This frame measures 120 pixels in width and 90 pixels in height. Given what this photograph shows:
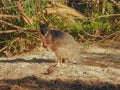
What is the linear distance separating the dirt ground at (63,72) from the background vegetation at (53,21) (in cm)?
53

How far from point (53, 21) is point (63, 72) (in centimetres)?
313

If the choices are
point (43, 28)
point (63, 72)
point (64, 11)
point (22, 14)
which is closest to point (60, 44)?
point (43, 28)

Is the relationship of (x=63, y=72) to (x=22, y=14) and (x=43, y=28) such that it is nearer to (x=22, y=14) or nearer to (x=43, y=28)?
(x=43, y=28)

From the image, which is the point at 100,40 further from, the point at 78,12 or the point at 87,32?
the point at 78,12

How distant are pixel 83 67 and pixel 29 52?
7.42 feet

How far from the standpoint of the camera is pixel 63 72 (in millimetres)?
8078

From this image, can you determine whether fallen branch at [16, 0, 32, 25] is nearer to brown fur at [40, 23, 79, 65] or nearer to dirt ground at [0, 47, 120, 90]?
dirt ground at [0, 47, 120, 90]

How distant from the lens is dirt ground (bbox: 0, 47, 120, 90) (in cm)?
725

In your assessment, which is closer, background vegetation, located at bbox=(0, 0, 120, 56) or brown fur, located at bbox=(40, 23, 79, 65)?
brown fur, located at bbox=(40, 23, 79, 65)

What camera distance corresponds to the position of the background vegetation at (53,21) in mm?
10430

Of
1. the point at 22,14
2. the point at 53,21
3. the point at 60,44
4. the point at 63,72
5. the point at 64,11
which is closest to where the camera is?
the point at 63,72

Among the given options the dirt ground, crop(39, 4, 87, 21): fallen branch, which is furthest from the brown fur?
crop(39, 4, 87, 21): fallen branch

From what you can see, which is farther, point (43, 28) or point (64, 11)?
point (64, 11)

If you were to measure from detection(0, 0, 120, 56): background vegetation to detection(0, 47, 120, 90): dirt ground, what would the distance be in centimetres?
53
